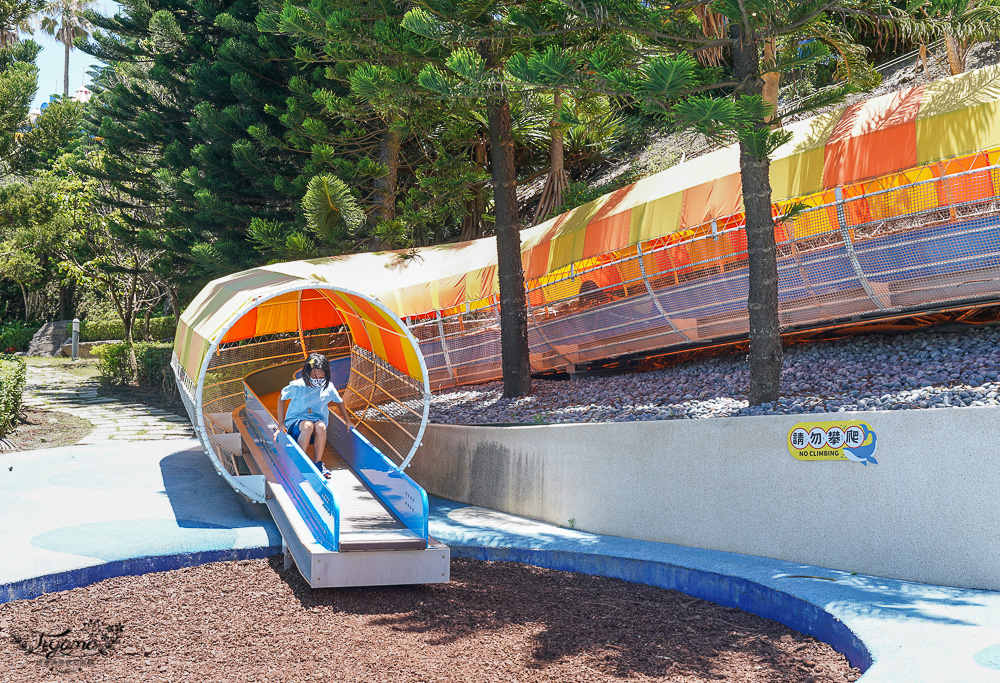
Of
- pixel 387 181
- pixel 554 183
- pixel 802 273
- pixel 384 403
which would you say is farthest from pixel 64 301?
pixel 802 273

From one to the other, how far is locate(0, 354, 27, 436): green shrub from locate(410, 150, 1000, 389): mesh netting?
658 cm

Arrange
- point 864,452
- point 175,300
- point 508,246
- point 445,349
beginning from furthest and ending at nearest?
point 175,300 < point 445,349 < point 508,246 < point 864,452

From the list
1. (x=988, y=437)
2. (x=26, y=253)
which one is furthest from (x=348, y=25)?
(x=26, y=253)

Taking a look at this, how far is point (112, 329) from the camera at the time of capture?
93.1ft

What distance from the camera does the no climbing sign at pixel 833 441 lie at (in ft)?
16.4

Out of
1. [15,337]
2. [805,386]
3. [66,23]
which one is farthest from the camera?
[66,23]

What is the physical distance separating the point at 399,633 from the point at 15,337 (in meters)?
28.7

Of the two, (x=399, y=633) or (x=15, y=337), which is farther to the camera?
(x=15, y=337)

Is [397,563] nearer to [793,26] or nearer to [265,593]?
[265,593]

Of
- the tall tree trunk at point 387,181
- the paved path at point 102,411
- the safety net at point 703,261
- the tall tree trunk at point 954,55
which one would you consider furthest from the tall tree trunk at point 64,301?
the tall tree trunk at point 954,55

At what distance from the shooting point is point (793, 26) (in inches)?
242

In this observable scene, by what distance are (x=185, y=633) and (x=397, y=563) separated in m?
1.30

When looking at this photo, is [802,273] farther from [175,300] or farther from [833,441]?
[175,300]

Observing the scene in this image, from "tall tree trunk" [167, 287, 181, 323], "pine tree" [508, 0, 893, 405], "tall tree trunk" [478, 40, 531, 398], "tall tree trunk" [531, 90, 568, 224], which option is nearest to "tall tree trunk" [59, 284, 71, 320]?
"tall tree trunk" [167, 287, 181, 323]
